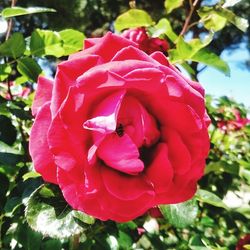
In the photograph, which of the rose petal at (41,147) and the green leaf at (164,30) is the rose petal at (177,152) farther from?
the green leaf at (164,30)

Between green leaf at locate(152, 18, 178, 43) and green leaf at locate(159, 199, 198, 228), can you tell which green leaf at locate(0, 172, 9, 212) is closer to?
green leaf at locate(159, 199, 198, 228)

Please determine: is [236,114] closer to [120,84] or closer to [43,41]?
[43,41]

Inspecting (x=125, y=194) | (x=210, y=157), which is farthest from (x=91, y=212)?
(x=210, y=157)

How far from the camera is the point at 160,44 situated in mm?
868

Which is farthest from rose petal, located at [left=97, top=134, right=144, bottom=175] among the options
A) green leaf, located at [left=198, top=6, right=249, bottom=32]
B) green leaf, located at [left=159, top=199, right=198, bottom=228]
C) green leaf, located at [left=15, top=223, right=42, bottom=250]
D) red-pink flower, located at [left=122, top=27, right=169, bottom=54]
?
green leaf, located at [left=198, top=6, right=249, bottom=32]

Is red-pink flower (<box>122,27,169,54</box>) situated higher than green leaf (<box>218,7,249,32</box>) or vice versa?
green leaf (<box>218,7,249,32</box>)

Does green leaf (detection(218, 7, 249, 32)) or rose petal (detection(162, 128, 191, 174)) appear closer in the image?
rose petal (detection(162, 128, 191, 174))

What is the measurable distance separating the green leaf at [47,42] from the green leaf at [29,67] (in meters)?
0.04

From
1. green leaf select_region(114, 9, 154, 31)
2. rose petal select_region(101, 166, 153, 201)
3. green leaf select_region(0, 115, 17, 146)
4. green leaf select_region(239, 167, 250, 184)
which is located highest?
rose petal select_region(101, 166, 153, 201)

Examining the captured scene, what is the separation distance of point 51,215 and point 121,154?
0.56 feet

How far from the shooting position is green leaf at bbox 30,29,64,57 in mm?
842

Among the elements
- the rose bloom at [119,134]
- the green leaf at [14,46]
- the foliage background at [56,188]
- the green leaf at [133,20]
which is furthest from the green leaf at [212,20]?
the rose bloom at [119,134]

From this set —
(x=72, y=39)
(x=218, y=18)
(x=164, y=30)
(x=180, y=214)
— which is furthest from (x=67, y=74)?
(x=218, y=18)

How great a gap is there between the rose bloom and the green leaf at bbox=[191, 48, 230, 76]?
0.36 m
